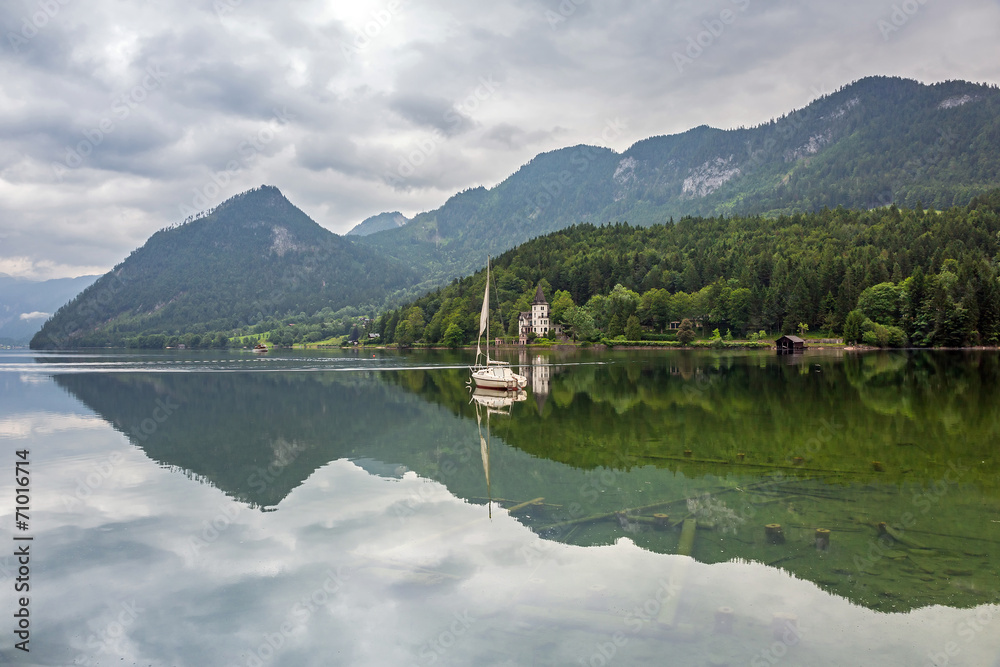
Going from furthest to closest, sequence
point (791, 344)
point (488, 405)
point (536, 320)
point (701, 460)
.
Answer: point (536, 320) → point (791, 344) → point (488, 405) → point (701, 460)

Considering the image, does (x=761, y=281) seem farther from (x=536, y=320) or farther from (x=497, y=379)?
(x=497, y=379)

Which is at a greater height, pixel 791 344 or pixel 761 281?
pixel 761 281

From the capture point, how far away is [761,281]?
130375 millimetres

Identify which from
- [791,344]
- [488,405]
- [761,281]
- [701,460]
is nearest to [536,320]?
[761,281]

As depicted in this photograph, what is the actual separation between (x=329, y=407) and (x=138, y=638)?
1059 inches

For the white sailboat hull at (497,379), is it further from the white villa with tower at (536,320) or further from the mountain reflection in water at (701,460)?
the white villa with tower at (536,320)

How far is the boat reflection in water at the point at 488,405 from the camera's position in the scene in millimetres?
20705

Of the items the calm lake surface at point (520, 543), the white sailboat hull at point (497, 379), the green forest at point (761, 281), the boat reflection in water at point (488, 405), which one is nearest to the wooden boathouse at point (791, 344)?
the green forest at point (761, 281)

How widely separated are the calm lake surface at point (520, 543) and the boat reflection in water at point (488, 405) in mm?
348

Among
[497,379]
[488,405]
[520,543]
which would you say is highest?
[497,379]

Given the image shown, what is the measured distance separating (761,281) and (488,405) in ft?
368

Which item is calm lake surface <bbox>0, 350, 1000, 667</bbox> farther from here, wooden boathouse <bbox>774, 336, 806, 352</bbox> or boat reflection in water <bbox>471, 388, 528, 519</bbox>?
wooden boathouse <bbox>774, 336, 806, 352</bbox>

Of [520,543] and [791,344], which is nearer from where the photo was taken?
[520,543]

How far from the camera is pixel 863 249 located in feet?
414
